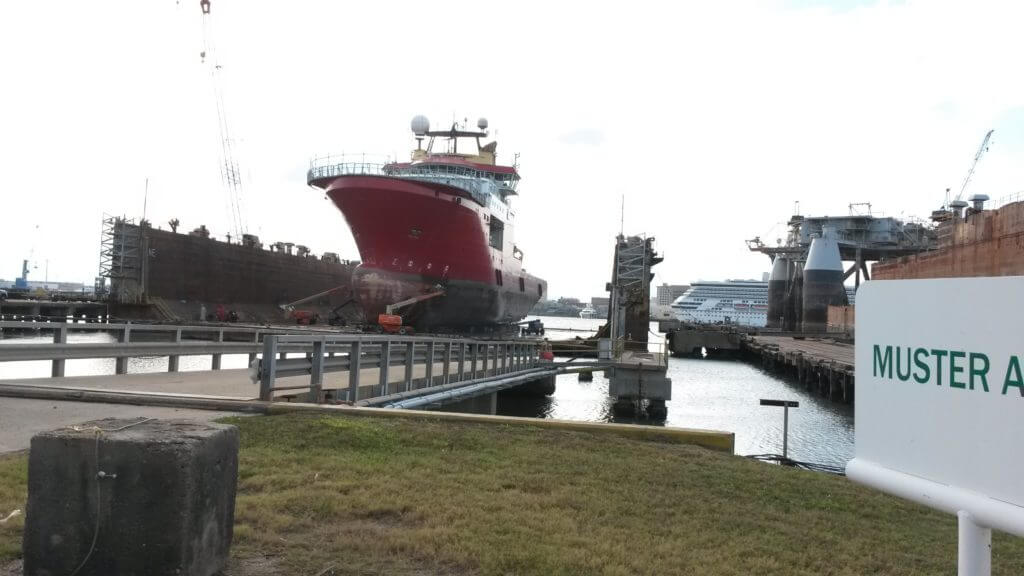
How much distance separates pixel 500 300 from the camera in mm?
42875

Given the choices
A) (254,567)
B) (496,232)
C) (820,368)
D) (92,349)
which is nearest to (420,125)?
(496,232)

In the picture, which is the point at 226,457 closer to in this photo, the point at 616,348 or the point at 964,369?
the point at 964,369

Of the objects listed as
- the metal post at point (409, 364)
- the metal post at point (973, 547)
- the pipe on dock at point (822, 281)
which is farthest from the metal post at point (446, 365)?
the pipe on dock at point (822, 281)

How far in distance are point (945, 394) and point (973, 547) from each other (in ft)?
1.70

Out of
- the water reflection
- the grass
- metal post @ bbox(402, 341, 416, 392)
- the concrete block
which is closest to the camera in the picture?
the concrete block

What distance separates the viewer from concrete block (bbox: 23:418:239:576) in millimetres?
3375

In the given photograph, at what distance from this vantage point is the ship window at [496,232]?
1742 inches

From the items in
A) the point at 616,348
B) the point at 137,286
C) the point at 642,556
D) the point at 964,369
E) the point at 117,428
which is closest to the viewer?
Result: the point at 964,369

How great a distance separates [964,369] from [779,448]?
19207 millimetres

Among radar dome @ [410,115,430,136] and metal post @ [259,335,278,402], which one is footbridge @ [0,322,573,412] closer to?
metal post @ [259,335,278,402]

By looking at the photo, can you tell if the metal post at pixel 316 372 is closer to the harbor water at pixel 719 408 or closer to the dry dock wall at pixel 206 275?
the harbor water at pixel 719 408

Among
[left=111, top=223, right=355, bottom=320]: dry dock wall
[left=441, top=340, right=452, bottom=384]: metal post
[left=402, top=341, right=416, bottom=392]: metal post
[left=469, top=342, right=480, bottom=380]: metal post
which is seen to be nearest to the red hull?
[left=469, top=342, right=480, bottom=380]: metal post

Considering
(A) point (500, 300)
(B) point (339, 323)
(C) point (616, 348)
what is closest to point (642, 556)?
(C) point (616, 348)

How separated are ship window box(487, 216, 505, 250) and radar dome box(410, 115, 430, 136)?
13122mm
